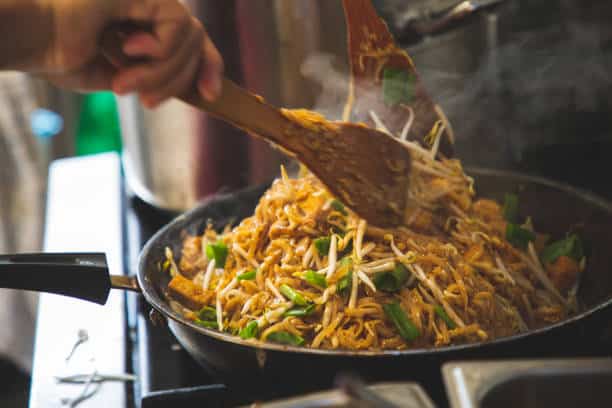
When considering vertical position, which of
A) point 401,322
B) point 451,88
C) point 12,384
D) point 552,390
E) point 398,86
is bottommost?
point 12,384

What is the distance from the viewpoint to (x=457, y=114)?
2.27m

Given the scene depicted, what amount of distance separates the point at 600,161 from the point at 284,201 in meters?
1.20

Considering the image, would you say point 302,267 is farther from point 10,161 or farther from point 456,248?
point 10,161

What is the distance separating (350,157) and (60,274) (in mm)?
656

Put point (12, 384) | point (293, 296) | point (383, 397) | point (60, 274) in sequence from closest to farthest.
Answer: point (383, 397) < point (60, 274) < point (293, 296) < point (12, 384)

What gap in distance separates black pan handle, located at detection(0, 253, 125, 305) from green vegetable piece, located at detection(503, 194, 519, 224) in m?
1.04

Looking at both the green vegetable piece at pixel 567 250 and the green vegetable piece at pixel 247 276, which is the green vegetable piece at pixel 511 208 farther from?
the green vegetable piece at pixel 247 276

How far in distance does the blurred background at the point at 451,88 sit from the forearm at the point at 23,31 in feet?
3.47

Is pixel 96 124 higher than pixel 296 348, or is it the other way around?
pixel 96 124

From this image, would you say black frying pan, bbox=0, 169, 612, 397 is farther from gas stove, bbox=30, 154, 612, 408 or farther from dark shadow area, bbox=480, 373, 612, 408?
dark shadow area, bbox=480, 373, 612, 408

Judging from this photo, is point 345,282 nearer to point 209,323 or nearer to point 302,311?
point 302,311

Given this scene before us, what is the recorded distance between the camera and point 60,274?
1.42 metres

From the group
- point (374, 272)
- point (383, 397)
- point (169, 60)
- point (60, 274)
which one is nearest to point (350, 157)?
point (374, 272)

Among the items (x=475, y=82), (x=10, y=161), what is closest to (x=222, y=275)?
(x=475, y=82)
